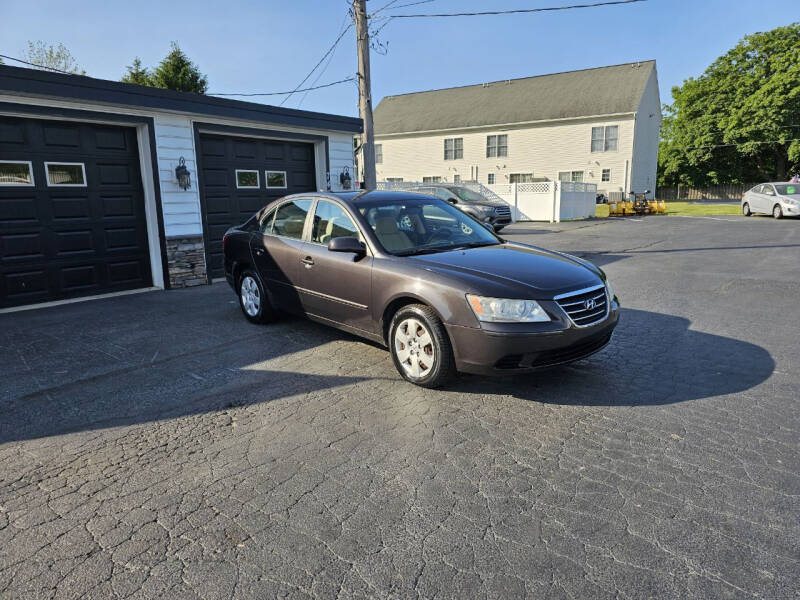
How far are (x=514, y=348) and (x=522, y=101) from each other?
36.2 m

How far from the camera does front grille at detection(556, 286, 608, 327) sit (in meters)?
3.90

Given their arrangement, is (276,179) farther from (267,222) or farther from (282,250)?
(282,250)

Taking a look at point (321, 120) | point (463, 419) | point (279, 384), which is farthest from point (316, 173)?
point (463, 419)

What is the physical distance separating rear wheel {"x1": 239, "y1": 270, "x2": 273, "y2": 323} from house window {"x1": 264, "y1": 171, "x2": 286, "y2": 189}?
168 inches

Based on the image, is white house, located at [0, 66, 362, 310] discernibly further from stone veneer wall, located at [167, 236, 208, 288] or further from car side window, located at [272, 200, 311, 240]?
car side window, located at [272, 200, 311, 240]

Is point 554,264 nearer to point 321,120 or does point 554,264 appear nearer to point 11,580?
point 11,580

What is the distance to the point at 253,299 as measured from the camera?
6.36m

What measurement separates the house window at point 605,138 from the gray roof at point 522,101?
3.08ft

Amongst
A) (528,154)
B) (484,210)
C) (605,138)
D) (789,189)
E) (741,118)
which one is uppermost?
(741,118)

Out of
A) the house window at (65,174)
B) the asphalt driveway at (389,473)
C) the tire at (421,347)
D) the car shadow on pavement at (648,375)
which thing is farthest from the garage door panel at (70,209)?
the car shadow on pavement at (648,375)

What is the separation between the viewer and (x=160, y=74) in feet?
97.3

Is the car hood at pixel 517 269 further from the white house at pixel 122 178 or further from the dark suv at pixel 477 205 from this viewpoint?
the dark suv at pixel 477 205

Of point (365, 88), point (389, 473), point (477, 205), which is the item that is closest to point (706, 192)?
point (477, 205)

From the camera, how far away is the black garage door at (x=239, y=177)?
951 cm
